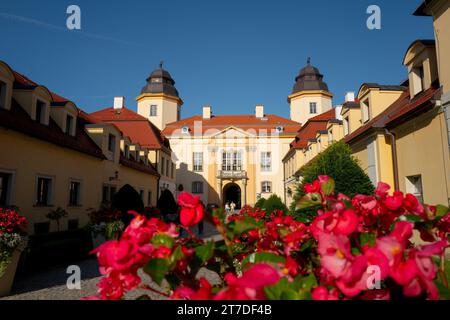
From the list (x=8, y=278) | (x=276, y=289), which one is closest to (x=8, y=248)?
(x=8, y=278)

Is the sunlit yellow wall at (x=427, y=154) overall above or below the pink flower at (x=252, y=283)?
above

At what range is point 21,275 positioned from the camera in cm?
762

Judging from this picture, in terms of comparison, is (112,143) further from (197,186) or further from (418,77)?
(197,186)

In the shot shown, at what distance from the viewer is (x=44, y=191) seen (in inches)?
459

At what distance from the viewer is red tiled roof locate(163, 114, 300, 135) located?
4100 cm

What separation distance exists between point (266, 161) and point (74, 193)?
29.5 m

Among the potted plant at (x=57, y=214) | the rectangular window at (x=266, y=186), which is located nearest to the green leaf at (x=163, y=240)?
the potted plant at (x=57, y=214)

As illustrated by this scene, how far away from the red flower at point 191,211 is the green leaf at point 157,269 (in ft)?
0.63

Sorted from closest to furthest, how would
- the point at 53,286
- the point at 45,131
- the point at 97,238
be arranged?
the point at 53,286
the point at 97,238
the point at 45,131

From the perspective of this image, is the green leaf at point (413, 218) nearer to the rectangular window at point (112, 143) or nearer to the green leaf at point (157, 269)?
the green leaf at point (157, 269)

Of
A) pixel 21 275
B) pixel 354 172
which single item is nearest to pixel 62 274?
pixel 21 275

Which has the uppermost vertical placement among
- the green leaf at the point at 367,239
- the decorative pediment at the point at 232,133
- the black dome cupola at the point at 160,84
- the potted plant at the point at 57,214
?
the black dome cupola at the point at 160,84

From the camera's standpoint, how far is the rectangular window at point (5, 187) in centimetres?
947
